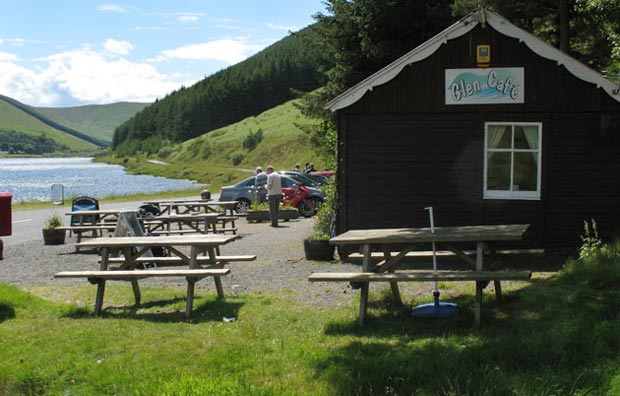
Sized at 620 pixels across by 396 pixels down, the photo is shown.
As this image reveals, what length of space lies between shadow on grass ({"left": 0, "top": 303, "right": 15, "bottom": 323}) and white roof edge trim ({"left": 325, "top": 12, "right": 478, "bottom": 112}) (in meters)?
6.83

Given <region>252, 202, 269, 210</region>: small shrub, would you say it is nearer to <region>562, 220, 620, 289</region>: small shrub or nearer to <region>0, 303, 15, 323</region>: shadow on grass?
<region>562, 220, 620, 289</region>: small shrub

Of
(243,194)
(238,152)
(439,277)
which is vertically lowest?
(439,277)

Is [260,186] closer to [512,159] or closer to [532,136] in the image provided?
[512,159]

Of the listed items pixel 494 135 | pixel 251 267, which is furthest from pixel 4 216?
pixel 494 135

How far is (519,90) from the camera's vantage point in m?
13.2

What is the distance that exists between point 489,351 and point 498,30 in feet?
27.3

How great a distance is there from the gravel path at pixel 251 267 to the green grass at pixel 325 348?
115 centimetres

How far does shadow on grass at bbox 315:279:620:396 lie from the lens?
5.68 meters

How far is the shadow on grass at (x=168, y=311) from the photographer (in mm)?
8508

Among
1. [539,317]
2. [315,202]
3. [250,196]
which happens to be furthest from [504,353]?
[250,196]

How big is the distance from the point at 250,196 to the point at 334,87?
20.3 ft

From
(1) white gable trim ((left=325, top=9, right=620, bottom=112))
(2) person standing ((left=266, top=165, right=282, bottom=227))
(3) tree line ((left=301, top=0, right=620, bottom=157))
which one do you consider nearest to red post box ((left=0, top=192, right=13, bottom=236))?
(1) white gable trim ((left=325, top=9, right=620, bottom=112))

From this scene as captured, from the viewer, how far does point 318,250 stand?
13.9m

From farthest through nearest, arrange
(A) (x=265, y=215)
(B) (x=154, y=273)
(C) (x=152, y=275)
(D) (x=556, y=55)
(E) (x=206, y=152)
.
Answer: (E) (x=206, y=152) → (A) (x=265, y=215) → (D) (x=556, y=55) → (C) (x=152, y=275) → (B) (x=154, y=273)
